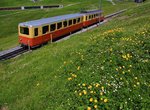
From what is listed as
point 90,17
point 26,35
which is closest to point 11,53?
point 26,35

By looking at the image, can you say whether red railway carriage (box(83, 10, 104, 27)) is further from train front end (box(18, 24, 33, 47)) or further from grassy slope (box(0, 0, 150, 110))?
grassy slope (box(0, 0, 150, 110))

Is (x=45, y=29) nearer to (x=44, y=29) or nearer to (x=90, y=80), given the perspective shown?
(x=44, y=29)

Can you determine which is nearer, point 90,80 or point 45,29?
point 90,80

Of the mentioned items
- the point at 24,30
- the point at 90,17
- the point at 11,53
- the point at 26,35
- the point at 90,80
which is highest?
the point at 90,80

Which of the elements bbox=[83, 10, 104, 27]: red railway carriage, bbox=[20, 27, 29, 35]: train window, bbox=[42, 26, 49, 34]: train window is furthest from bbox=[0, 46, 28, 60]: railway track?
bbox=[83, 10, 104, 27]: red railway carriage

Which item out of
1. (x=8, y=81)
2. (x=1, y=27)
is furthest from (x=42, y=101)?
(x=1, y=27)

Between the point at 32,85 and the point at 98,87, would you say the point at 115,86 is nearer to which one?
the point at 98,87

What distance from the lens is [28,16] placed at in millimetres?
76938

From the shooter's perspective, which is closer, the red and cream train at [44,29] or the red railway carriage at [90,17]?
the red and cream train at [44,29]

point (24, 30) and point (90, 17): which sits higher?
point (24, 30)

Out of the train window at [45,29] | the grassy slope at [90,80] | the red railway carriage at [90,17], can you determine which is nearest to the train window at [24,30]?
the train window at [45,29]

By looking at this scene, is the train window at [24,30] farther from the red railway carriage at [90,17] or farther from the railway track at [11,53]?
the red railway carriage at [90,17]

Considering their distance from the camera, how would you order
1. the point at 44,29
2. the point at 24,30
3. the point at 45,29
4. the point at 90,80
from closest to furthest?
the point at 90,80 → the point at 24,30 → the point at 44,29 → the point at 45,29

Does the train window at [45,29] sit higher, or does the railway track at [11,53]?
the train window at [45,29]
